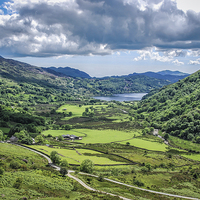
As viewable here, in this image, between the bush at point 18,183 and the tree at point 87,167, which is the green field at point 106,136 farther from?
the bush at point 18,183

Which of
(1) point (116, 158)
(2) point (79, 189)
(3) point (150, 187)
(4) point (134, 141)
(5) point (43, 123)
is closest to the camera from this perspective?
(2) point (79, 189)

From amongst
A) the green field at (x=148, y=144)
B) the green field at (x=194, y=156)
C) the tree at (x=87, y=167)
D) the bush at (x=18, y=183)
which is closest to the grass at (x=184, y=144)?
the green field at (x=194, y=156)

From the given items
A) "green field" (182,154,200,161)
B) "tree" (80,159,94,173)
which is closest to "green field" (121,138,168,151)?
"green field" (182,154,200,161)

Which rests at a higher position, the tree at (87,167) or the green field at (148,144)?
the tree at (87,167)

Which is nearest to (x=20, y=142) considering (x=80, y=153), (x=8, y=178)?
(x=80, y=153)

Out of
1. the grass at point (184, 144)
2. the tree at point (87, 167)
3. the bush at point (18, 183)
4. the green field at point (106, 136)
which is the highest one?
the bush at point (18, 183)

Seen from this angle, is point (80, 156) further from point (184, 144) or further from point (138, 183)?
point (184, 144)

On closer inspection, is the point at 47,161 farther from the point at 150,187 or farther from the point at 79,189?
the point at 150,187

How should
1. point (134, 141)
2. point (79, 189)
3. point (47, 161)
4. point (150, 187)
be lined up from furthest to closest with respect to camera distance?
point (134, 141) < point (47, 161) < point (150, 187) < point (79, 189)
